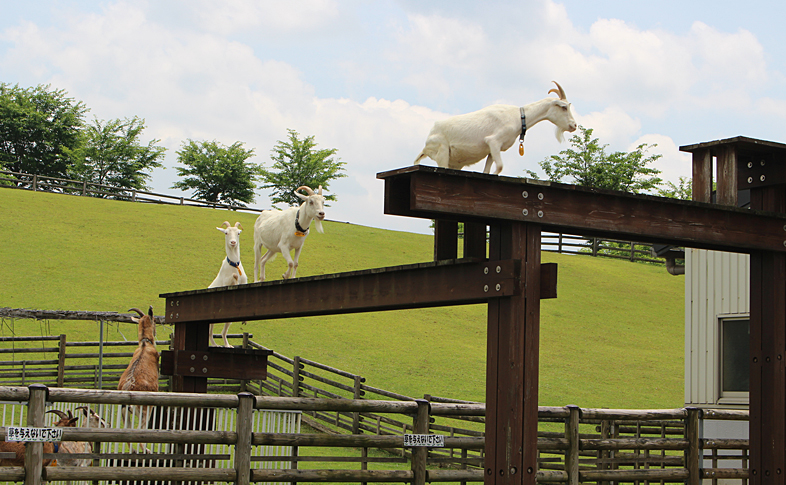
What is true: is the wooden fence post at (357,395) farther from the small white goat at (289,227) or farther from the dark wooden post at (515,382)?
the dark wooden post at (515,382)

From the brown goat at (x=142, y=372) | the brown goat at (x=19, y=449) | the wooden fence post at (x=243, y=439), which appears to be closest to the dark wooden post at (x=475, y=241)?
the wooden fence post at (x=243, y=439)

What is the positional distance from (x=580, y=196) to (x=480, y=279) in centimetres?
97

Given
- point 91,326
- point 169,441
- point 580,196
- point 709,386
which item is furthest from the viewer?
point 91,326

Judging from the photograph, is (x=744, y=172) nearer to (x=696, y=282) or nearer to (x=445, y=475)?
(x=445, y=475)

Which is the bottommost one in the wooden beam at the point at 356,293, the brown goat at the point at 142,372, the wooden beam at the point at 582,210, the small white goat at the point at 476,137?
the brown goat at the point at 142,372

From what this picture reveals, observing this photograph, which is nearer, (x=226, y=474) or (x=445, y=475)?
(x=226, y=474)

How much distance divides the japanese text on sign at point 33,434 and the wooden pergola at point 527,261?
7.91ft

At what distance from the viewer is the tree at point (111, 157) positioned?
5066cm

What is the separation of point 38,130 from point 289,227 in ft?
154

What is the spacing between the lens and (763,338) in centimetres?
622

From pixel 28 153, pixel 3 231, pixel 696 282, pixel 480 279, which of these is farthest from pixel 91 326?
pixel 28 153

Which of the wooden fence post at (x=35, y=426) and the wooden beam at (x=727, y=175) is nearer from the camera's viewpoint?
the wooden fence post at (x=35, y=426)

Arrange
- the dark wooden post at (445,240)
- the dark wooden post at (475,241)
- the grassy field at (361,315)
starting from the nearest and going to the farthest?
the dark wooden post at (475,241), the dark wooden post at (445,240), the grassy field at (361,315)

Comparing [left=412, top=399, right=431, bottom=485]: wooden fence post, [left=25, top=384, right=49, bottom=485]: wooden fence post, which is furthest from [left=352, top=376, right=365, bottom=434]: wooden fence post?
[left=25, top=384, right=49, bottom=485]: wooden fence post
